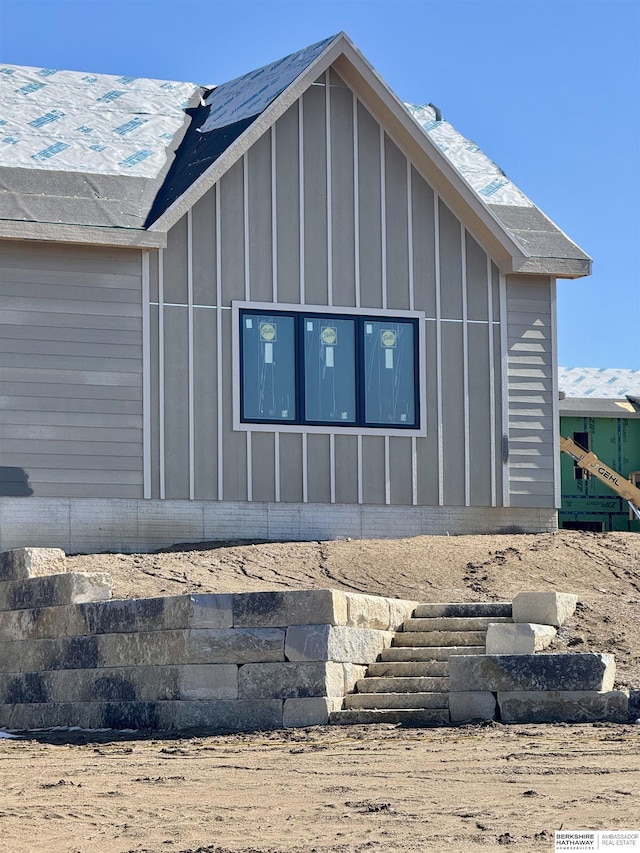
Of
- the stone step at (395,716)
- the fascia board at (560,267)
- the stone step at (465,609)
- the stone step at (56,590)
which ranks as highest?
the fascia board at (560,267)

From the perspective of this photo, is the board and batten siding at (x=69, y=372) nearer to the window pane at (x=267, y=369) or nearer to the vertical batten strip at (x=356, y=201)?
the window pane at (x=267, y=369)

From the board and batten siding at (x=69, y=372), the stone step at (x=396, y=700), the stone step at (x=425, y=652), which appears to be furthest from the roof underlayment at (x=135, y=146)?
the stone step at (x=396, y=700)

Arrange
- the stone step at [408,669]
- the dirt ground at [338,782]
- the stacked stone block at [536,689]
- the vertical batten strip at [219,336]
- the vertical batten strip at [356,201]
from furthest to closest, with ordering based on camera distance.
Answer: the vertical batten strip at [356,201], the vertical batten strip at [219,336], the stone step at [408,669], the stacked stone block at [536,689], the dirt ground at [338,782]

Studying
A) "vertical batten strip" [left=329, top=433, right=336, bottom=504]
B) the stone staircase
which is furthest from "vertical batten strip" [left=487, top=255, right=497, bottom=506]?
the stone staircase

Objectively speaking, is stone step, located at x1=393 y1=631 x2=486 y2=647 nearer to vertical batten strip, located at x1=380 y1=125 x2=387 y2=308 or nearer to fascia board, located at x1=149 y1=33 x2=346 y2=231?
vertical batten strip, located at x1=380 y1=125 x2=387 y2=308

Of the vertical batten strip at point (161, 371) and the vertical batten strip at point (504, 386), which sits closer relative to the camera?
the vertical batten strip at point (161, 371)

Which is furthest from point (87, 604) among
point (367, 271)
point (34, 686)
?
point (367, 271)

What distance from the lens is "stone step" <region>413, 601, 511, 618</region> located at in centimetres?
1299

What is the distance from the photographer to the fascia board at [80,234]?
53.4 feet

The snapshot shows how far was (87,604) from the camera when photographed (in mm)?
13078

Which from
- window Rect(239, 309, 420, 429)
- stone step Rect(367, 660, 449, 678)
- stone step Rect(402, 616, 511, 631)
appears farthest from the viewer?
window Rect(239, 309, 420, 429)

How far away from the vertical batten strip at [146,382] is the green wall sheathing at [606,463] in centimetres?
1467

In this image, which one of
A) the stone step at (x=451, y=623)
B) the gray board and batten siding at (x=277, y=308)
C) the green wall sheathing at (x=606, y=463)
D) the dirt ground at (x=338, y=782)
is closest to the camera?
the dirt ground at (x=338, y=782)

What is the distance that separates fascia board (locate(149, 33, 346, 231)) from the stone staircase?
231 inches
